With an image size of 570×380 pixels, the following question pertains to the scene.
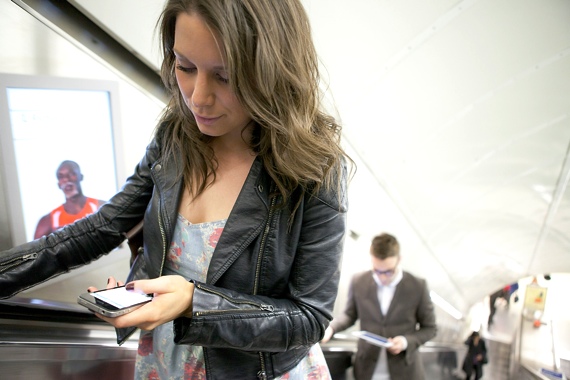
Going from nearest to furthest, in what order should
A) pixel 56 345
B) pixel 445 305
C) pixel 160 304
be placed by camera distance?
pixel 160 304, pixel 56 345, pixel 445 305

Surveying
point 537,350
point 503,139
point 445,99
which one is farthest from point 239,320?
point 537,350

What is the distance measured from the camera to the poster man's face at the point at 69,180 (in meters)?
Answer: 2.62

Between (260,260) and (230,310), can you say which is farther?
(260,260)

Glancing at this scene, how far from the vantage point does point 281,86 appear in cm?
144

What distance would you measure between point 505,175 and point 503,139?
1146 millimetres

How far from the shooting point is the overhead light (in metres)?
10.9

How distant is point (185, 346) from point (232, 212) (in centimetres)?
46

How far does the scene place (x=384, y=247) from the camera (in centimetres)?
517

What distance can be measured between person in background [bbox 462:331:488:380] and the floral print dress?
988 centimetres

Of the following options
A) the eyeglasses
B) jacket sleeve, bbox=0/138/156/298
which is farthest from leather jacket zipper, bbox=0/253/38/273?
the eyeglasses

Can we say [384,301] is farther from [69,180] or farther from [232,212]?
[232,212]

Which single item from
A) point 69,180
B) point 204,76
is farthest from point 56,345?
point 204,76

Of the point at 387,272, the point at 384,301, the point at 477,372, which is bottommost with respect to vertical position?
the point at 477,372

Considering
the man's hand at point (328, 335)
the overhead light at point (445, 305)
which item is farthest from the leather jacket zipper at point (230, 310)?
the overhead light at point (445, 305)
